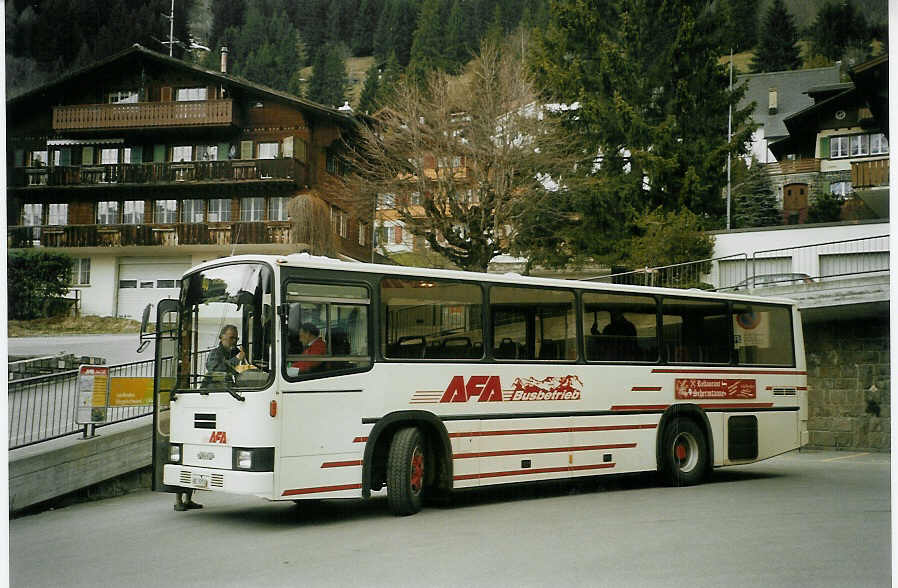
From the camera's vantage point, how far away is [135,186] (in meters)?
11.2

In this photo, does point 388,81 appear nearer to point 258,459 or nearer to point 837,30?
point 837,30

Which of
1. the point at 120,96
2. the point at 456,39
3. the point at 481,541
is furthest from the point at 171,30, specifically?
the point at 481,541

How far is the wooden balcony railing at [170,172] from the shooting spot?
1047 cm

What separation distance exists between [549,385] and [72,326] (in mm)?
5073

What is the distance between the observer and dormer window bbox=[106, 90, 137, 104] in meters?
11.2

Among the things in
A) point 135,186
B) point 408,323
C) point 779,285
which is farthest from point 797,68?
point 135,186

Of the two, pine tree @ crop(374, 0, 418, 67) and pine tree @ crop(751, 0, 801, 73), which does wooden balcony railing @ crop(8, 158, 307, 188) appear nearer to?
pine tree @ crop(374, 0, 418, 67)

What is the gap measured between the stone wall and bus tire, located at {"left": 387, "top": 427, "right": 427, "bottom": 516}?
19.0 ft

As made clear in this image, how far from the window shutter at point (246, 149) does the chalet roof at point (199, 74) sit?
597 mm

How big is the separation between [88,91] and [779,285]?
334 inches

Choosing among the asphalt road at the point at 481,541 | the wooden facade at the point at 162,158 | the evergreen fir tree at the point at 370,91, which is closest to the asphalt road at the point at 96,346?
the wooden facade at the point at 162,158

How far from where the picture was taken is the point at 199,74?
37.6ft

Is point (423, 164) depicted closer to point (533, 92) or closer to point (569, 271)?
point (533, 92)

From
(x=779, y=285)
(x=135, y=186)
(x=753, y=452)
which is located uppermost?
(x=135, y=186)
